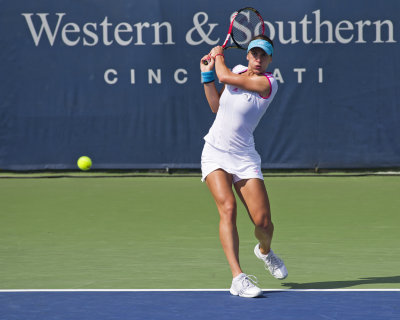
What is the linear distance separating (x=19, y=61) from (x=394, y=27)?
4025mm

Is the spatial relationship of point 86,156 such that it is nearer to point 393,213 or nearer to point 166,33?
point 166,33

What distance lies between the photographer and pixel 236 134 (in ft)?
15.8

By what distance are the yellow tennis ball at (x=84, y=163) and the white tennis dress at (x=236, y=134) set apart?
5280 millimetres

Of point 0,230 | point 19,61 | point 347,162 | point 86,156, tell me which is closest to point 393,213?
point 347,162

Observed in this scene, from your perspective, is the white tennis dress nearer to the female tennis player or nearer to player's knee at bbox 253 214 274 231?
the female tennis player

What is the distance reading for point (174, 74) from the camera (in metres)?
9.95

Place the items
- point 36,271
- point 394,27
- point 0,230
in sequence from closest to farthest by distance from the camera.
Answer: point 36,271 < point 0,230 < point 394,27

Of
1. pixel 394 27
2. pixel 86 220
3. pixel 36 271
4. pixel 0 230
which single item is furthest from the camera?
pixel 394 27

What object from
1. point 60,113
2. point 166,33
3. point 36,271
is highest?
point 166,33

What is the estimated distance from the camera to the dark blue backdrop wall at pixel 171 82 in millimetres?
9859

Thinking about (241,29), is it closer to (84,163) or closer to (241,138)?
(241,138)
